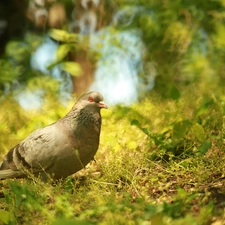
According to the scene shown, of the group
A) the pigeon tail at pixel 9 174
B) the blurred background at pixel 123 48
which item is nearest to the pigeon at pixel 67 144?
the pigeon tail at pixel 9 174

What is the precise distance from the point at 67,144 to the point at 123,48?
146 inches

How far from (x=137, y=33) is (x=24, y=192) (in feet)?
15.5

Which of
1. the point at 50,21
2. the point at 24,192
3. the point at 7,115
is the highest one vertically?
the point at 50,21

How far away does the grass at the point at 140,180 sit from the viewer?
7.86 feet

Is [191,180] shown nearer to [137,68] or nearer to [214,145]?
[214,145]

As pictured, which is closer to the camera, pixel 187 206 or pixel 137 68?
pixel 187 206

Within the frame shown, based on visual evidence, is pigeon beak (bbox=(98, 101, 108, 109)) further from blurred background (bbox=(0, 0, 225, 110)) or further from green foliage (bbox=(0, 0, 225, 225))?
blurred background (bbox=(0, 0, 225, 110))

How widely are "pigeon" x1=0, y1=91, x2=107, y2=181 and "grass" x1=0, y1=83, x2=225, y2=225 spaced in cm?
12

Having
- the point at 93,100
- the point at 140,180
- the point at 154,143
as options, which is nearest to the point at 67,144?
the point at 93,100

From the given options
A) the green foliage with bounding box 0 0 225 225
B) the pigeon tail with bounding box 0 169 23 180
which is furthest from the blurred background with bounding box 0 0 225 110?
the pigeon tail with bounding box 0 169 23 180

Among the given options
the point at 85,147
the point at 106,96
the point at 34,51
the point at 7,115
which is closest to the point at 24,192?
the point at 85,147

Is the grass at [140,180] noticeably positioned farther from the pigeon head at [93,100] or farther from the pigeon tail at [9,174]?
the pigeon head at [93,100]

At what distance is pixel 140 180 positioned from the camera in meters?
3.23

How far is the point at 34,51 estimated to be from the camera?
7457 millimetres
